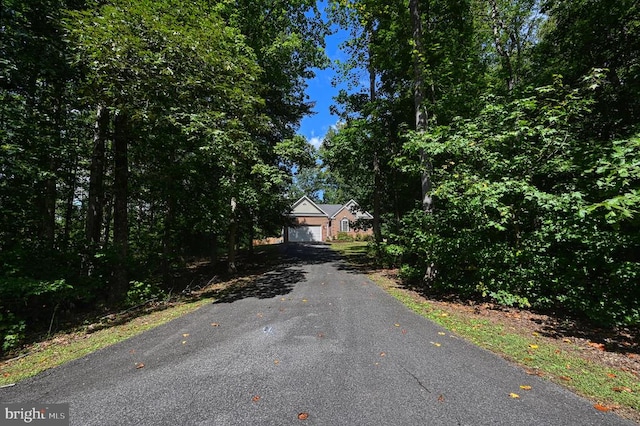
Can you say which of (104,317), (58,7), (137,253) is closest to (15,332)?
(104,317)

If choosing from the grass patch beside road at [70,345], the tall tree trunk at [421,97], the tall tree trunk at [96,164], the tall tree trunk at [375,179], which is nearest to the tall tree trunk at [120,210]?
the tall tree trunk at [96,164]

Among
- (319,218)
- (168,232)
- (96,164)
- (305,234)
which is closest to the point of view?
(96,164)

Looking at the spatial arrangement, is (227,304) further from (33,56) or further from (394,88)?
(394,88)

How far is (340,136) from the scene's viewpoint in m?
12.5

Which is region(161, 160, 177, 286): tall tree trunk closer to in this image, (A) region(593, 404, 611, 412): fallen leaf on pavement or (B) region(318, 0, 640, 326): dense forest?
(B) region(318, 0, 640, 326): dense forest

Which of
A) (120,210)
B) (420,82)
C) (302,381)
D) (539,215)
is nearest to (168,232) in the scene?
(120,210)

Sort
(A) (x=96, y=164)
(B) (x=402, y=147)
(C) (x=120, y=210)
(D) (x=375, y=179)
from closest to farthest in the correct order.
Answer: (B) (x=402, y=147) < (C) (x=120, y=210) < (A) (x=96, y=164) < (D) (x=375, y=179)

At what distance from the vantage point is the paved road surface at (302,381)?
8.70 ft

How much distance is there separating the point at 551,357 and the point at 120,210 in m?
10.6

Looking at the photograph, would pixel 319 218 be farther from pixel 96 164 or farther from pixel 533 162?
pixel 533 162

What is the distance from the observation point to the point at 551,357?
153 inches

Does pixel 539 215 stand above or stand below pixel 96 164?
below

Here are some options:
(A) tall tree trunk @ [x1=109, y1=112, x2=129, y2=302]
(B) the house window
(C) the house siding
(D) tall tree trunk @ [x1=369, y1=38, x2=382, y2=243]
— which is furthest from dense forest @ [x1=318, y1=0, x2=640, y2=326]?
(B) the house window

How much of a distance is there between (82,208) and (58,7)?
11540 mm
